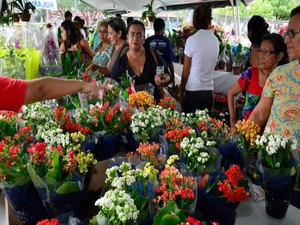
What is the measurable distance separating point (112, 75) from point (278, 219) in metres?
1.84

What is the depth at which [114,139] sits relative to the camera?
153 centimetres

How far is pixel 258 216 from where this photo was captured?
1206 mm

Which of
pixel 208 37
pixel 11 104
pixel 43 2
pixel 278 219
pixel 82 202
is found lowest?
pixel 278 219

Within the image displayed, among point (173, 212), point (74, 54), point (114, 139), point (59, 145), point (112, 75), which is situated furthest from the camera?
point (74, 54)

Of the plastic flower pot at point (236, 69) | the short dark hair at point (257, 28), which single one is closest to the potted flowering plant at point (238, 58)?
the plastic flower pot at point (236, 69)

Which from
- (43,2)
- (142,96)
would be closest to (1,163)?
(142,96)

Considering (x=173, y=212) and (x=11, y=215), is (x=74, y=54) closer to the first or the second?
(x=11, y=215)

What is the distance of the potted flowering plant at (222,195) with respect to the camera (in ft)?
3.17

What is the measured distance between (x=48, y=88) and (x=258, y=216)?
3.33 feet

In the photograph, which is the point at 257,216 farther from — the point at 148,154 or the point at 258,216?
the point at 148,154

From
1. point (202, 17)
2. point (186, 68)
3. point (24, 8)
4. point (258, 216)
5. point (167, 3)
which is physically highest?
point (167, 3)

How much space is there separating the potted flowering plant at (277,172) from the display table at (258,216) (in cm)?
2

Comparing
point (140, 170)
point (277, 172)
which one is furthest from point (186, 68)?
point (140, 170)

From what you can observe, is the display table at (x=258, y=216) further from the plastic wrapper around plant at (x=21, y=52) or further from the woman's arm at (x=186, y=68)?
the woman's arm at (x=186, y=68)
